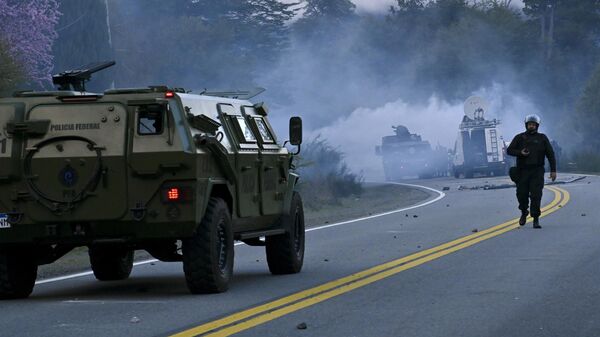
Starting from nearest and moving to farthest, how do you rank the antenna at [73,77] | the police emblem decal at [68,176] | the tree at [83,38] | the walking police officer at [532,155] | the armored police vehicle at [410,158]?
the police emblem decal at [68,176] → the antenna at [73,77] → the walking police officer at [532,155] → the tree at [83,38] → the armored police vehicle at [410,158]

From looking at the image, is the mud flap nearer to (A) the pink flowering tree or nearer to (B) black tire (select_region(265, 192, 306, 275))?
(B) black tire (select_region(265, 192, 306, 275))

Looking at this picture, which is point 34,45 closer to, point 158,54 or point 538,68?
point 158,54

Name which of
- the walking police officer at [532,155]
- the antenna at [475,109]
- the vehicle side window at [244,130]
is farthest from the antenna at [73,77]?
the antenna at [475,109]

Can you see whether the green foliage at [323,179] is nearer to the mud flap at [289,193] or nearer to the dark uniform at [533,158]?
the dark uniform at [533,158]

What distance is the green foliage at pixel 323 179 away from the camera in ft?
128

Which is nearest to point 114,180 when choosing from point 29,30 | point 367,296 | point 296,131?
point 367,296

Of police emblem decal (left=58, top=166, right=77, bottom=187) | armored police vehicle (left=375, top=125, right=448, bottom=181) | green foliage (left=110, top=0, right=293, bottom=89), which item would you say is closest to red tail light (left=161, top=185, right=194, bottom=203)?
police emblem decal (left=58, top=166, right=77, bottom=187)

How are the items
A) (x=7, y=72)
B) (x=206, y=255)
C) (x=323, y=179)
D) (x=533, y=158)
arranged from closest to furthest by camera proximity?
(x=206, y=255)
(x=533, y=158)
(x=7, y=72)
(x=323, y=179)

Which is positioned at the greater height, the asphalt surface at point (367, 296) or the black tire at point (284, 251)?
the black tire at point (284, 251)

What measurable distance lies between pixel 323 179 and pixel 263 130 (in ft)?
93.4

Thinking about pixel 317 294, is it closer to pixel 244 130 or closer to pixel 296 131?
pixel 244 130

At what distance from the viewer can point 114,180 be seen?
13102 millimetres

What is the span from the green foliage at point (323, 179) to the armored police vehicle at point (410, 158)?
1526 centimetres

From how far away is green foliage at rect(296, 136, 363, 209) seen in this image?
3895 centimetres
